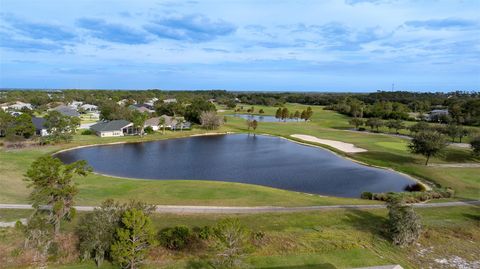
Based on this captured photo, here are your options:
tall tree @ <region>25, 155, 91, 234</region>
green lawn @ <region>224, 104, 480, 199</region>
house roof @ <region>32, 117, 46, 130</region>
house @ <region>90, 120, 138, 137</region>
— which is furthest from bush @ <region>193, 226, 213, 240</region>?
house roof @ <region>32, 117, 46, 130</region>

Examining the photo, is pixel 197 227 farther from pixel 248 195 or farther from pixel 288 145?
pixel 288 145

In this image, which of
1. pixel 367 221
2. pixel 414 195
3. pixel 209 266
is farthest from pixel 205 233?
pixel 414 195

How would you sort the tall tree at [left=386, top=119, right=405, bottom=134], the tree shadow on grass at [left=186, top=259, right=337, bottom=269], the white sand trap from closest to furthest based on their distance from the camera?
the tree shadow on grass at [left=186, top=259, right=337, bottom=269] < the white sand trap < the tall tree at [left=386, top=119, right=405, bottom=134]

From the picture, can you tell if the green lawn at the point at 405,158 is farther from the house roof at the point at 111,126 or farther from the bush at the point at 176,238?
the house roof at the point at 111,126

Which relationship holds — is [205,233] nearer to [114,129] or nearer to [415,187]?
[415,187]

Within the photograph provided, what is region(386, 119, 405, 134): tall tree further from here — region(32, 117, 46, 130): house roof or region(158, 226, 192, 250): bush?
region(32, 117, 46, 130): house roof

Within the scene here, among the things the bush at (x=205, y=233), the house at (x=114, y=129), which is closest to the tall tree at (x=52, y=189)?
the bush at (x=205, y=233)

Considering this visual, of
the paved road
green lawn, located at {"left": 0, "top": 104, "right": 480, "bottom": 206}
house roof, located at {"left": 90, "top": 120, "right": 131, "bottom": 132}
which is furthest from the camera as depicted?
house roof, located at {"left": 90, "top": 120, "right": 131, "bottom": 132}

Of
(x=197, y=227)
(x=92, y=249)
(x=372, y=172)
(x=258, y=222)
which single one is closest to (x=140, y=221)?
(x=92, y=249)
